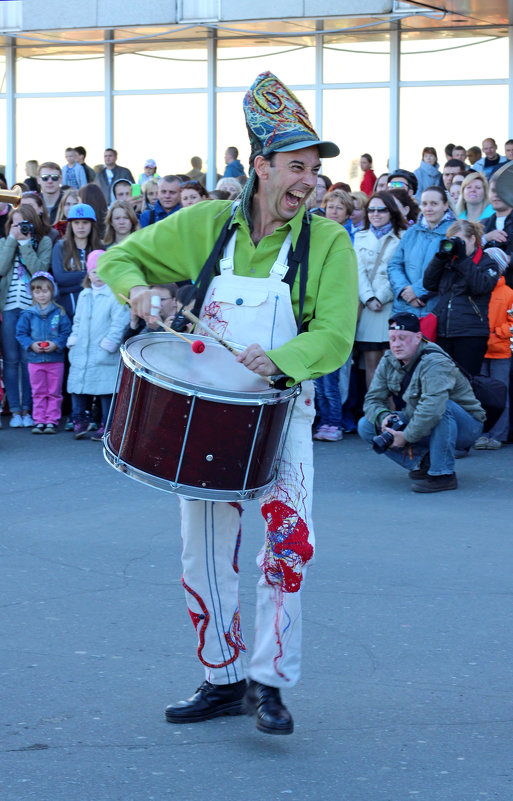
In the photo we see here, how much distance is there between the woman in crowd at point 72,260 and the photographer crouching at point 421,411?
3.48 m

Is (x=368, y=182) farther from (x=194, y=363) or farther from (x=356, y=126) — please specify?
(x=194, y=363)

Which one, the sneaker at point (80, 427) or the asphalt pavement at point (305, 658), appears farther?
the sneaker at point (80, 427)

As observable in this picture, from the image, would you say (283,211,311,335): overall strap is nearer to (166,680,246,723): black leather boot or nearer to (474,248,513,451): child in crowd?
(166,680,246,723): black leather boot

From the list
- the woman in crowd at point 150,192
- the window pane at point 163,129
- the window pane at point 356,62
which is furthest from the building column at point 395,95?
the woman in crowd at point 150,192

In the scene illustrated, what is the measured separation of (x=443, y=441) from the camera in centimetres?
836

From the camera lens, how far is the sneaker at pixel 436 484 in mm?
8250

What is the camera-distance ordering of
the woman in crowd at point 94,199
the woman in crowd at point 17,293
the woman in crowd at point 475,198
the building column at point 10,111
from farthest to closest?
the building column at point 10,111, the woman in crowd at point 94,199, the woman in crowd at point 17,293, the woman in crowd at point 475,198

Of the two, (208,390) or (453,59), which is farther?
(453,59)

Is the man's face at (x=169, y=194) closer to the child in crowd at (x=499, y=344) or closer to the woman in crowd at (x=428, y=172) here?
the child in crowd at (x=499, y=344)

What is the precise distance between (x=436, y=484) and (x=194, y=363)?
179 inches

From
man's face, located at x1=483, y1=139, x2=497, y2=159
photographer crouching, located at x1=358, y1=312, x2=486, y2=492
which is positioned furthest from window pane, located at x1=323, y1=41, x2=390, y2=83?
photographer crouching, located at x1=358, y1=312, x2=486, y2=492

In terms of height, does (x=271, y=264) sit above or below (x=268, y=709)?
above

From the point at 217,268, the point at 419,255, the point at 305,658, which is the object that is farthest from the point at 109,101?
the point at 217,268

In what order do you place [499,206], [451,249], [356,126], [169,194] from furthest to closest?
[356,126]
[169,194]
[499,206]
[451,249]
